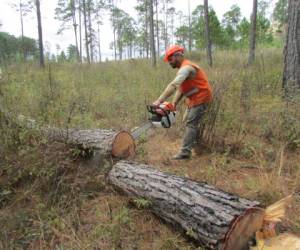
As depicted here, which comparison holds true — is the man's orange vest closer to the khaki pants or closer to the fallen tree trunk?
the khaki pants

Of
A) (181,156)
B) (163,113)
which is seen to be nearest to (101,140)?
(163,113)

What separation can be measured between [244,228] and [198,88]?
2533 millimetres

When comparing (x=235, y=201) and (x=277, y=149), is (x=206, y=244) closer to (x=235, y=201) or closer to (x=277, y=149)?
(x=235, y=201)

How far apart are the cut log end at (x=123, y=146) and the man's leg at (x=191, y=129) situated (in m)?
0.74

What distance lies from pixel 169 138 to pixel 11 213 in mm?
3123

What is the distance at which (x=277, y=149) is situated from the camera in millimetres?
4168

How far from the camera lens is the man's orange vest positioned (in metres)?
4.30

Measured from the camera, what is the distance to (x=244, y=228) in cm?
222

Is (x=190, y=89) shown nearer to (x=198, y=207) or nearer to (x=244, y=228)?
(x=198, y=207)

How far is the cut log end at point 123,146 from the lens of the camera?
157 inches

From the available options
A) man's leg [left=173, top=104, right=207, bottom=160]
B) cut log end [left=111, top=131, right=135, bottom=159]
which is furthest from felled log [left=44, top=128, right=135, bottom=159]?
man's leg [left=173, top=104, right=207, bottom=160]

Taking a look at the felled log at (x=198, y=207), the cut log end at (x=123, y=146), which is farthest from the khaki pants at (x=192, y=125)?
the felled log at (x=198, y=207)

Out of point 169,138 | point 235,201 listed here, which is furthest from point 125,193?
point 169,138

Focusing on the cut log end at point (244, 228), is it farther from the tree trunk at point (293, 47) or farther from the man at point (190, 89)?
the tree trunk at point (293, 47)
